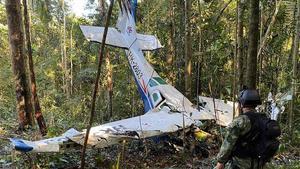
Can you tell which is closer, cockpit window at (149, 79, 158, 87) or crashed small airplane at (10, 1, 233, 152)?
crashed small airplane at (10, 1, 233, 152)

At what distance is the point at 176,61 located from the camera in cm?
1967

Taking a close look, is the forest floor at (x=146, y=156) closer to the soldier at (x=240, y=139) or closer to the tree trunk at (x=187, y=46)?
the soldier at (x=240, y=139)

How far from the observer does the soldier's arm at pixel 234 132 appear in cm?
405

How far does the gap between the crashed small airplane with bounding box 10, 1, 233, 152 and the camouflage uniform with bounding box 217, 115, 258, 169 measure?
301cm

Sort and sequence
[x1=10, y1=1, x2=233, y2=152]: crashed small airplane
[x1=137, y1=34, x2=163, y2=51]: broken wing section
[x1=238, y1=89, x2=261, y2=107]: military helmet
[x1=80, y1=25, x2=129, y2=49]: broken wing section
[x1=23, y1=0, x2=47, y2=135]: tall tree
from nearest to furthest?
1. [x1=238, y1=89, x2=261, y2=107]: military helmet
2. [x1=10, y1=1, x2=233, y2=152]: crashed small airplane
3. [x1=80, y1=25, x2=129, y2=49]: broken wing section
4. [x1=23, y1=0, x2=47, y2=135]: tall tree
5. [x1=137, y1=34, x2=163, y2=51]: broken wing section

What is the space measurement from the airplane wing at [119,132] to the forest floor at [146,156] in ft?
1.10

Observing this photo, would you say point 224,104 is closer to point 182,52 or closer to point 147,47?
point 147,47

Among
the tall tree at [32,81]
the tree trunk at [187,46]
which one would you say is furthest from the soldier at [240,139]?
the tree trunk at [187,46]

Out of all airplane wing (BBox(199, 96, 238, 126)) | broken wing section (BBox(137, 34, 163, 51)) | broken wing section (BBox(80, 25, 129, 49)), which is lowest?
airplane wing (BBox(199, 96, 238, 126))

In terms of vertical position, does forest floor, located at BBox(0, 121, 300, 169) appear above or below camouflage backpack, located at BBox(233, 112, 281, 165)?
below

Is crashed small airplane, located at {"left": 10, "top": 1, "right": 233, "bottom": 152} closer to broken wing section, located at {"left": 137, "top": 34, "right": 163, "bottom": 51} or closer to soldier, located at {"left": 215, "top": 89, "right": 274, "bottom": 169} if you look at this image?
broken wing section, located at {"left": 137, "top": 34, "right": 163, "bottom": 51}

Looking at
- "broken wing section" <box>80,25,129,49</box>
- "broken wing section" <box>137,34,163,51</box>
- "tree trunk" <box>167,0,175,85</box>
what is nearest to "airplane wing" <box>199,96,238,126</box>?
"broken wing section" <box>137,34,163,51</box>

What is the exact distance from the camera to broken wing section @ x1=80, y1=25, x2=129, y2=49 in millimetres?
11953

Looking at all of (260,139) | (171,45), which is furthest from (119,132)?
(171,45)
